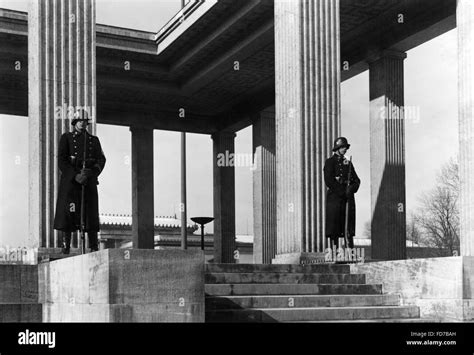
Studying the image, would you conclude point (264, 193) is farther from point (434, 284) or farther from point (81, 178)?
point (434, 284)

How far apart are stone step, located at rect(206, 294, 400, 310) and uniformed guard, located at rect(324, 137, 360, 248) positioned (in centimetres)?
203

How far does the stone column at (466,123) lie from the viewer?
1648 centimetres

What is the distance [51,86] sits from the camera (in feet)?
47.2

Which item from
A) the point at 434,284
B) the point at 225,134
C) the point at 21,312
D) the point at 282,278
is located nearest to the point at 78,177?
the point at 21,312

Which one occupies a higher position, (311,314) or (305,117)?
(305,117)

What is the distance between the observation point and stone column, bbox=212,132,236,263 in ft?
109

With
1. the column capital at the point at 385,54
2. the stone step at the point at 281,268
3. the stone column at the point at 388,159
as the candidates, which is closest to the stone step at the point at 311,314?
the stone step at the point at 281,268

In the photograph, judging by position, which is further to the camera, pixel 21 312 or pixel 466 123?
pixel 466 123

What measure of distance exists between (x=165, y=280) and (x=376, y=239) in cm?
1612

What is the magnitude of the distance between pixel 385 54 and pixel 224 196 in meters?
11.8

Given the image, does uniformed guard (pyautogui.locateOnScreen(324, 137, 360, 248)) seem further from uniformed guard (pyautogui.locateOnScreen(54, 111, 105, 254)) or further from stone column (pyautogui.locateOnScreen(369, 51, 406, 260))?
stone column (pyautogui.locateOnScreen(369, 51, 406, 260))

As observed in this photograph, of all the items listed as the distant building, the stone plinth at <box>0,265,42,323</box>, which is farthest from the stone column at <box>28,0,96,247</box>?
the distant building
